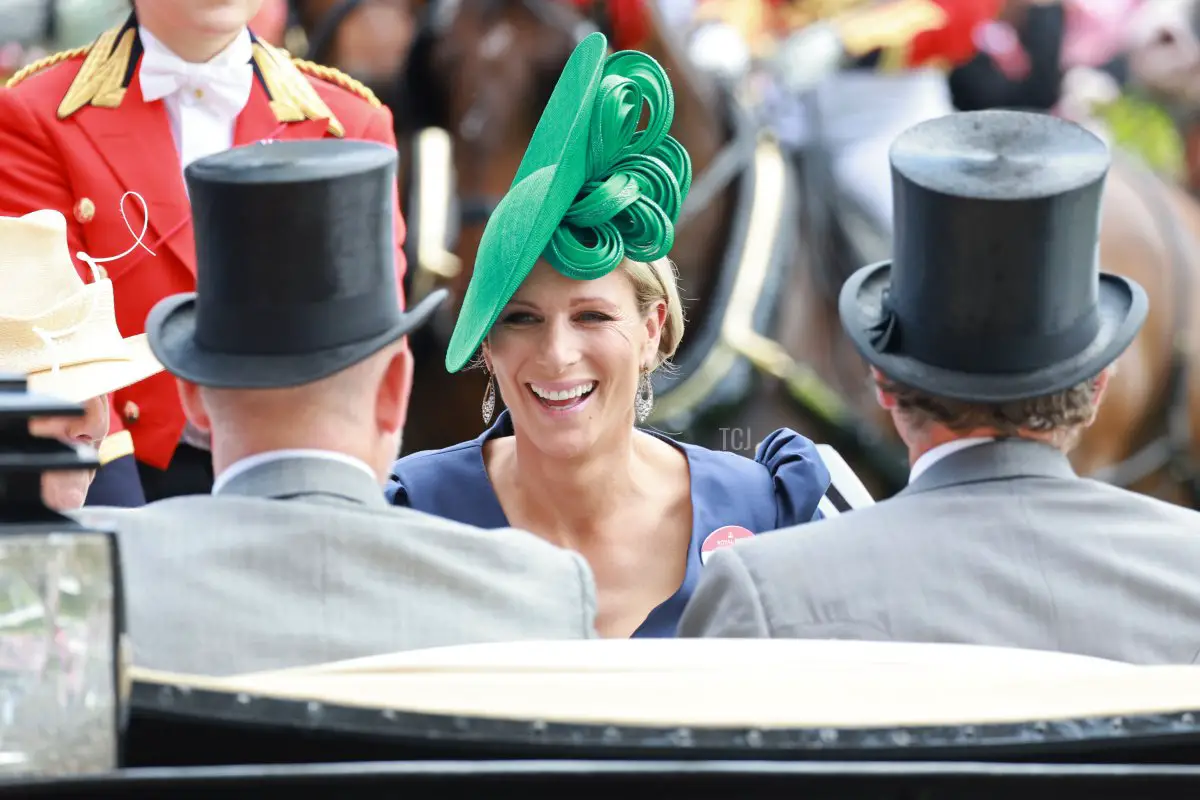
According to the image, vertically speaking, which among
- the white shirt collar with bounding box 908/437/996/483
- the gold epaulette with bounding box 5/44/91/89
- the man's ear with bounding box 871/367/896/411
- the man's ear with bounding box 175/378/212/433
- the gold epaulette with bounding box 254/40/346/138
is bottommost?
the gold epaulette with bounding box 254/40/346/138

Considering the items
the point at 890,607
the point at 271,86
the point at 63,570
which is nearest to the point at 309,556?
the point at 63,570

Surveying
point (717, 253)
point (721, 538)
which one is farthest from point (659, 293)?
point (717, 253)

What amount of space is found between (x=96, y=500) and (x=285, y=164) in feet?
4.17

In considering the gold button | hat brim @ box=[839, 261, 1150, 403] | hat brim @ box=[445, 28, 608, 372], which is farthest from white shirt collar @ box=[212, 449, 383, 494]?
the gold button

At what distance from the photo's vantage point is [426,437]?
6.27 m

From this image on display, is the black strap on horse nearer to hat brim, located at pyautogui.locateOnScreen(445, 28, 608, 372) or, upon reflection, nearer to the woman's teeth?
the woman's teeth

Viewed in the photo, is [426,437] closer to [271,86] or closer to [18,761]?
[271,86]

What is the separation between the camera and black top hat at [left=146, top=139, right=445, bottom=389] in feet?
6.89

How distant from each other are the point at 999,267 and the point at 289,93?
5.70ft

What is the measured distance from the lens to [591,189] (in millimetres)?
2951

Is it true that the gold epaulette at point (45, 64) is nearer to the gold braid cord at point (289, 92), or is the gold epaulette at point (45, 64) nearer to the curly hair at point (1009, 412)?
the gold braid cord at point (289, 92)

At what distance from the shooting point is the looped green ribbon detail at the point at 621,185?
9.59ft

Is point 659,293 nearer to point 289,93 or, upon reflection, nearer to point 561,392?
point 561,392

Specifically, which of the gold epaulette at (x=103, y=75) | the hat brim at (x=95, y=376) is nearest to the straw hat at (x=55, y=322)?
the hat brim at (x=95, y=376)
